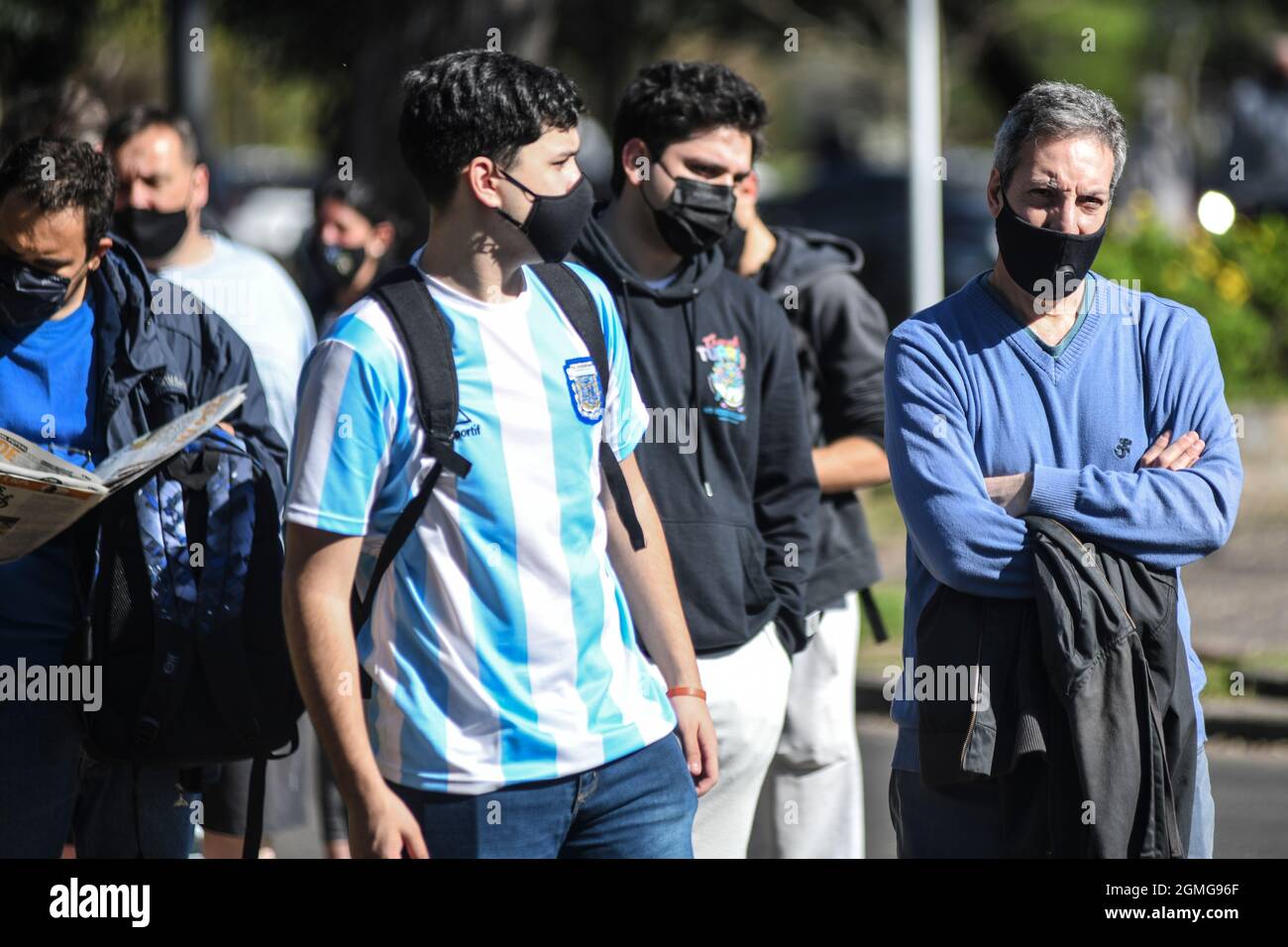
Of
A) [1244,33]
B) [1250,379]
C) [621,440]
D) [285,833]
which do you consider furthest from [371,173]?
[1244,33]

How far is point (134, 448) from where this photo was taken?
3684mm

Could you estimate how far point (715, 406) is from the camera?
159 inches

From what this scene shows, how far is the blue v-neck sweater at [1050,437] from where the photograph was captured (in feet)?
10.5

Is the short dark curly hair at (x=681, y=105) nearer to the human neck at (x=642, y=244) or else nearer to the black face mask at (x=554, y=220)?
the human neck at (x=642, y=244)

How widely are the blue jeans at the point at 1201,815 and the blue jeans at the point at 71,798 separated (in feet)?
7.17

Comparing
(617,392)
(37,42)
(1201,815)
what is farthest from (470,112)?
(37,42)

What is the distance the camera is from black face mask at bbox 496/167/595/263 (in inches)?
125

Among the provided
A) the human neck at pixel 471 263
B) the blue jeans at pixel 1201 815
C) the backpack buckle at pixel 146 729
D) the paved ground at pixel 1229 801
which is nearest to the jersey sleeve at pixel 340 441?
the human neck at pixel 471 263

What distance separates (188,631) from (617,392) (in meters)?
1.09

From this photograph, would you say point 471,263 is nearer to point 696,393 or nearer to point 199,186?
point 696,393

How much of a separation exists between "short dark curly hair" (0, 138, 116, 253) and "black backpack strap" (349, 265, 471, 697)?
109cm

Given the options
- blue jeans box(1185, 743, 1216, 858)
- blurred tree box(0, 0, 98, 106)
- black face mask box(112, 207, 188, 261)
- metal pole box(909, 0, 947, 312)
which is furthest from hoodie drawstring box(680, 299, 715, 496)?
A: blurred tree box(0, 0, 98, 106)

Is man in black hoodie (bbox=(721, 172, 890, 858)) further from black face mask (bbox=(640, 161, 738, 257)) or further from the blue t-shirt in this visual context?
the blue t-shirt
